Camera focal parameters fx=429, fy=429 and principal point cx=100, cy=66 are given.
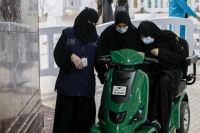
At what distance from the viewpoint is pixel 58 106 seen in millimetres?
4059

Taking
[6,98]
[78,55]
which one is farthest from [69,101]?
[6,98]

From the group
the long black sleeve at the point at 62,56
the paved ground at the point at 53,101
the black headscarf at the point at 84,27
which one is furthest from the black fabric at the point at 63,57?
the paved ground at the point at 53,101

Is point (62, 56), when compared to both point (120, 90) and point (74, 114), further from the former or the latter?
point (120, 90)

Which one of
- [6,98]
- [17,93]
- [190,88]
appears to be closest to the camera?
[6,98]

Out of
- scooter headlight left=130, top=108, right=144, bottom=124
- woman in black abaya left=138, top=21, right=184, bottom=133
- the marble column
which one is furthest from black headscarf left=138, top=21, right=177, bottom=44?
the marble column

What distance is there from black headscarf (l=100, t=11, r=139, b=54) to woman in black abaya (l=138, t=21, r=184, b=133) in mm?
95

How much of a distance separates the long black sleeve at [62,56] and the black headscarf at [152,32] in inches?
26.7

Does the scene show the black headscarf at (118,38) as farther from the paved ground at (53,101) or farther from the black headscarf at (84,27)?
the paved ground at (53,101)

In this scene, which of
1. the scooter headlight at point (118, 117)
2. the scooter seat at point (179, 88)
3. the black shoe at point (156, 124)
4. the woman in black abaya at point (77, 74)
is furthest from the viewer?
the scooter seat at point (179, 88)

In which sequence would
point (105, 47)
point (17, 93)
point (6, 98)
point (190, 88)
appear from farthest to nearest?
1. point (190, 88)
2. point (105, 47)
3. point (17, 93)
4. point (6, 98)

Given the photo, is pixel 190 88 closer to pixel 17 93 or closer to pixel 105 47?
pixel 105 47

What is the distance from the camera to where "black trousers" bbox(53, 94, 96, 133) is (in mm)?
3986

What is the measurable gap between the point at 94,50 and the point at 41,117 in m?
1.01

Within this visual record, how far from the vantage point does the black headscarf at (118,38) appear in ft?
12.8
